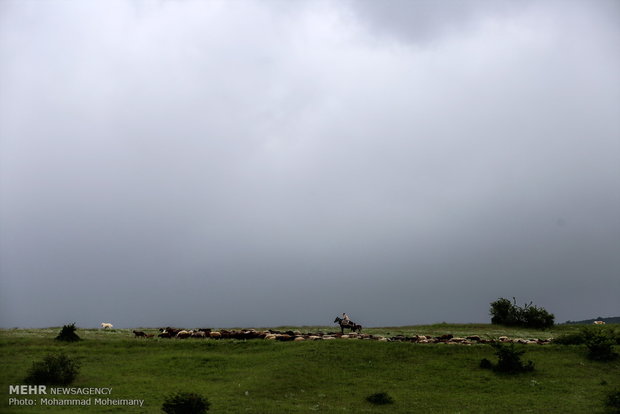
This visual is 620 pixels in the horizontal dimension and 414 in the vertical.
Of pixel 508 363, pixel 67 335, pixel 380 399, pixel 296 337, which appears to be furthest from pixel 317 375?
pixel 67 335

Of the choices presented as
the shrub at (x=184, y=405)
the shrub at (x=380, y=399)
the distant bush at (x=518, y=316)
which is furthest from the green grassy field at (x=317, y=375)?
the distant bush at (x=518, y=316)

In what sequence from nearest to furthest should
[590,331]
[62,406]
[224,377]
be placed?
[62,406]
[224,377]
[590,331]

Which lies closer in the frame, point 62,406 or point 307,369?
point 62,406

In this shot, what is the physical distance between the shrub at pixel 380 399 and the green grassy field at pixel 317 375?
0.54 meters

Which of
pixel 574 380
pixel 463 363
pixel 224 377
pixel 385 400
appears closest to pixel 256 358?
pixel 224 377

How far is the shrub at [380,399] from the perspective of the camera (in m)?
27.7

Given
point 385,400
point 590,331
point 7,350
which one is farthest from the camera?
point 590,331

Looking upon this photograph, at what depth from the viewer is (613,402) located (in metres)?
27.5

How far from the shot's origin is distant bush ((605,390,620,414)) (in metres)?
26.9

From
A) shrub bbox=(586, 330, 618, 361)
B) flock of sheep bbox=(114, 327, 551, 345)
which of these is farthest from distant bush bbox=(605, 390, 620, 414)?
flock of sheep bbox=(114, 327, 551, 345)

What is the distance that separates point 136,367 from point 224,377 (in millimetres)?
6129

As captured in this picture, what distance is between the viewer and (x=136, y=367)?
109 ft

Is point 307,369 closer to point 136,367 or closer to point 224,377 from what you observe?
point 224,377

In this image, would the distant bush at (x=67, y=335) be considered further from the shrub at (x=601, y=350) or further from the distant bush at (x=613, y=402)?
the shrub at (x=601, y=350)
